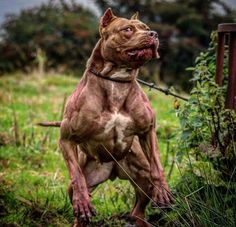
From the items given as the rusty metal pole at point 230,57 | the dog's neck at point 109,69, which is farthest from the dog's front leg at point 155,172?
the rusty metal pole at point 230,57

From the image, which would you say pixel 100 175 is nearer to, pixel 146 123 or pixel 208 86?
pixel 146 123

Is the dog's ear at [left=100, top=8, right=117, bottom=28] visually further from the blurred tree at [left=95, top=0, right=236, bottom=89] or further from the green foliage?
the blurred tree at [left=95, top=0, right=236, bottom=89]

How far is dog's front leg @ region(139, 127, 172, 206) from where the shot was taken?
3.29m

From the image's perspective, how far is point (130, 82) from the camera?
3.44 m

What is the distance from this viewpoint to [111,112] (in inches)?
132

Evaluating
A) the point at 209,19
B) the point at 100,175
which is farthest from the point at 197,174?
the point at 209,19

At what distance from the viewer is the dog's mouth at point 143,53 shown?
3152 mm

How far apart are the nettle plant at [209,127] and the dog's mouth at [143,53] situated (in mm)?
1016

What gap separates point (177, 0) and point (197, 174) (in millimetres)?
22163

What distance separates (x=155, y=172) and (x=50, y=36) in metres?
20.7

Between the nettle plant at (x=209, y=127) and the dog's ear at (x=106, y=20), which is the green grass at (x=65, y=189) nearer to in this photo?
the nettle plant at (x=209, y=127)

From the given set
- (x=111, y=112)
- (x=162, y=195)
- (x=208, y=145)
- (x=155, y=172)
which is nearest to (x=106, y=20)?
(x=111, y=112)

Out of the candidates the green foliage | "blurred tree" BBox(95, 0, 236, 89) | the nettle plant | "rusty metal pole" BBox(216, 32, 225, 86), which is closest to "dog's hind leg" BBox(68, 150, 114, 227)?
the green foliage

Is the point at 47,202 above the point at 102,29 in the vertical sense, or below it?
below
